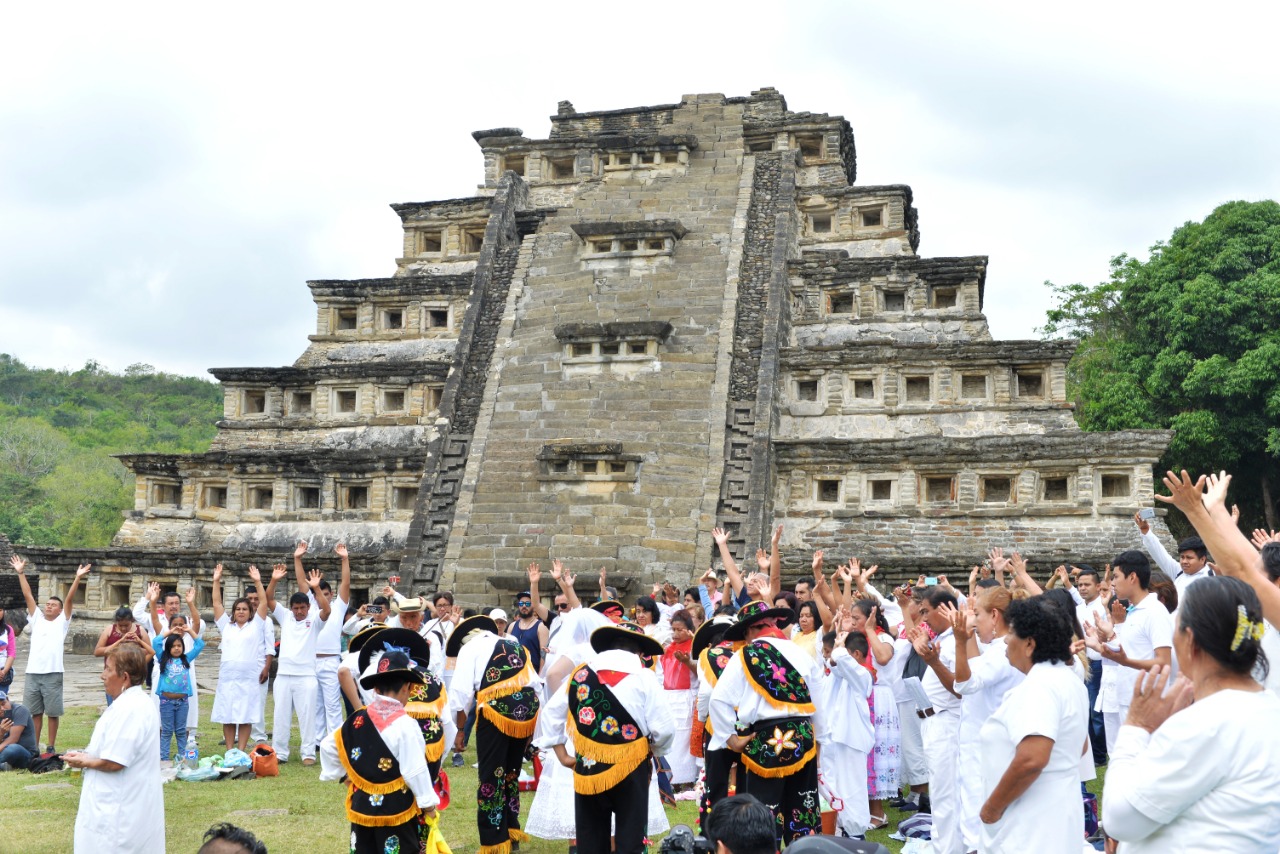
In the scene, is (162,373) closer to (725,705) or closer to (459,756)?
(459,756)

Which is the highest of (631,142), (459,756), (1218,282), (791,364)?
(631,142)

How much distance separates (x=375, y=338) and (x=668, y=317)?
7.67 metres

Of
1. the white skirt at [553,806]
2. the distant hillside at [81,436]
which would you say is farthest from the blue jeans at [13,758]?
the distant hillside at [81,436]

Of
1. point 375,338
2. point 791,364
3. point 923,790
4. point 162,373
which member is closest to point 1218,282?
point 791,364

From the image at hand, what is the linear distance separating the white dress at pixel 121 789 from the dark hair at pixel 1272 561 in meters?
6.05

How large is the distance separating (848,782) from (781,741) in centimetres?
179

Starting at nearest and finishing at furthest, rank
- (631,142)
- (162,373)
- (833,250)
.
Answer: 1. (833,250)
2. (631,142)
3. (162,373)

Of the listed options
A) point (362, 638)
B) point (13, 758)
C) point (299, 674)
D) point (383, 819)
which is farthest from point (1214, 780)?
point (13, 758)

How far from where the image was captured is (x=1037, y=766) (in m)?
5.34

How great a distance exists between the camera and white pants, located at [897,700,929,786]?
10.9 meters

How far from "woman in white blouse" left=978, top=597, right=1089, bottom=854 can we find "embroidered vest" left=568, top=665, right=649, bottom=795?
9.51 ft

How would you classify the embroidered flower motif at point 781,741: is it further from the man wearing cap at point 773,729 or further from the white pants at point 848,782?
the white pants at point 848,782

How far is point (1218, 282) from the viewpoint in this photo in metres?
29.8

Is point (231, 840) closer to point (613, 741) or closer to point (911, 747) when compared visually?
point (613, 741)
